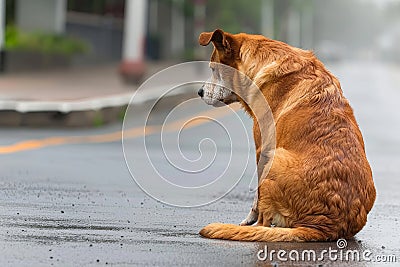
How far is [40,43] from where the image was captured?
32.2m

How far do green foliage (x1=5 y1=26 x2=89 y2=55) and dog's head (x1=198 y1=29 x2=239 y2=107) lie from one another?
22.7 m

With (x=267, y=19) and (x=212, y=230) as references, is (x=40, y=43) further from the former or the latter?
(x=267, y=19)

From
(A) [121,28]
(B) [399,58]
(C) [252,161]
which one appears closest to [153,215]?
(C) [252,161]

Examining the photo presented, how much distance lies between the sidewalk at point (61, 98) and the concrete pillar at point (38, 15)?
11.9 ft

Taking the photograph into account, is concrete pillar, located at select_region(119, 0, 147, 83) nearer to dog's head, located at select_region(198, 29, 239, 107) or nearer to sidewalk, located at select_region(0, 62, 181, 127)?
sidewalk, located at select_region(0, 62, 181, 127)

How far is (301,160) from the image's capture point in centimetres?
700

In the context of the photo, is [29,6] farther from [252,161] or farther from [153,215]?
[153,215]

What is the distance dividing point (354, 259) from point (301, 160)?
2.45 feet

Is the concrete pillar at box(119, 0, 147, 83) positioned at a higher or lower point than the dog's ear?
lower

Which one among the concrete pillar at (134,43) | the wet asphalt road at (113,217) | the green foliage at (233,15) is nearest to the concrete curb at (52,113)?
the wet asphalt road at (113,217)

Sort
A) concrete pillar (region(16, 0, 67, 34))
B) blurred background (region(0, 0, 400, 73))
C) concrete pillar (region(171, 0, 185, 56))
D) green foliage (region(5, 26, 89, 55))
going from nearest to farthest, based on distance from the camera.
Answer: blurred background (region(0, 0, 400, 73)), green foliage (region(5, 26, 89, 55)), concrete pillar (region(16, 0, 67, 34)), concrete pillar (region(171, 0, 185, 56))

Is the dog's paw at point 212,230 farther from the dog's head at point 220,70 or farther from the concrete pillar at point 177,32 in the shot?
the concrete pillar at point 177,32

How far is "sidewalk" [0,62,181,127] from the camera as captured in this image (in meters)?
16.9

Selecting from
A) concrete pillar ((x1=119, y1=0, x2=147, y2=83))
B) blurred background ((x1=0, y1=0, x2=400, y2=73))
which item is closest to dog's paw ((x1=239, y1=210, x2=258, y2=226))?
blurred background ((x1=0, y1=0, x2=400, y2=73))
